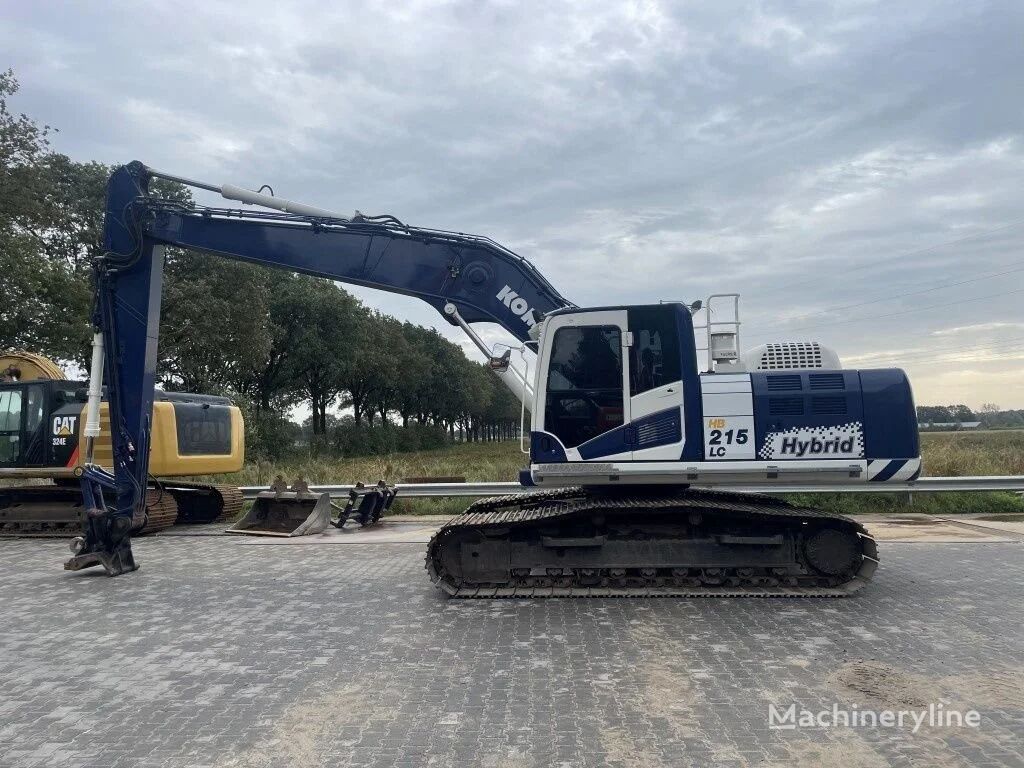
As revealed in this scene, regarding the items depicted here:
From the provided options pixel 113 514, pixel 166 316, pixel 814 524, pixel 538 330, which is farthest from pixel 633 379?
pixel 166 316

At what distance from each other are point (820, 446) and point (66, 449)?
10709 mm

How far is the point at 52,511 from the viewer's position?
1133 cm

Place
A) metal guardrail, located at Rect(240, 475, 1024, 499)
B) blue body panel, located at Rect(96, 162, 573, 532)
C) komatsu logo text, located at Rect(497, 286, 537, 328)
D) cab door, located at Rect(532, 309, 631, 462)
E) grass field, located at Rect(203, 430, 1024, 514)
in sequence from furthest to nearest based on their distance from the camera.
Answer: grass field, located at Rect(203, 430, 1024, 514)
metal guardrail, located at Rect(240, 475, 1024, 499)
blue body panel, located at Rect(96, 162, 573, 532)
komatsu logo text, located at Rect(497, 286, 537, 328)
cab door, located at Rect(532, 309, 631, 462)

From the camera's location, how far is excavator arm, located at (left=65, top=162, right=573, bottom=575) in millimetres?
7941

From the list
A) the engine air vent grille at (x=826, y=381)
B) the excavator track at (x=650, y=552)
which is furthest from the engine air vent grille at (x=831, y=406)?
the excavator track at (x=650, y=552)

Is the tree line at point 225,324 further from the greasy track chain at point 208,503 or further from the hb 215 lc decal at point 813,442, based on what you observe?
the hb 215 lc decal at point 813,442

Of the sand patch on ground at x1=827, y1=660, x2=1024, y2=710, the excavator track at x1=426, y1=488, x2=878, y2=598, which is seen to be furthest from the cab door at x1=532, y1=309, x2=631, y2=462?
the sand patch on ground at x1=827, y1=660, x2=1024, y2=710

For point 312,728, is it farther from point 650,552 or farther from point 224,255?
point 224,255

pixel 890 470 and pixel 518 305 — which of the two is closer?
pixel 890 470

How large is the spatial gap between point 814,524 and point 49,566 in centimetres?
876

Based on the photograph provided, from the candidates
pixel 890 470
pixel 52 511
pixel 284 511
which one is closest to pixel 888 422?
pixel 890 470

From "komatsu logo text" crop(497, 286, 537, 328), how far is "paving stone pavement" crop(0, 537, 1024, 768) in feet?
9.77

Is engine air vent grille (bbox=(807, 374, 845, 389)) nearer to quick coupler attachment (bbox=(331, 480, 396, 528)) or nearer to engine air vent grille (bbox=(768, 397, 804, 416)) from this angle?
engine air vent grille (bbox=(768, 397, 804, 416))

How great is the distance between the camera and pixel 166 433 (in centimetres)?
1089
